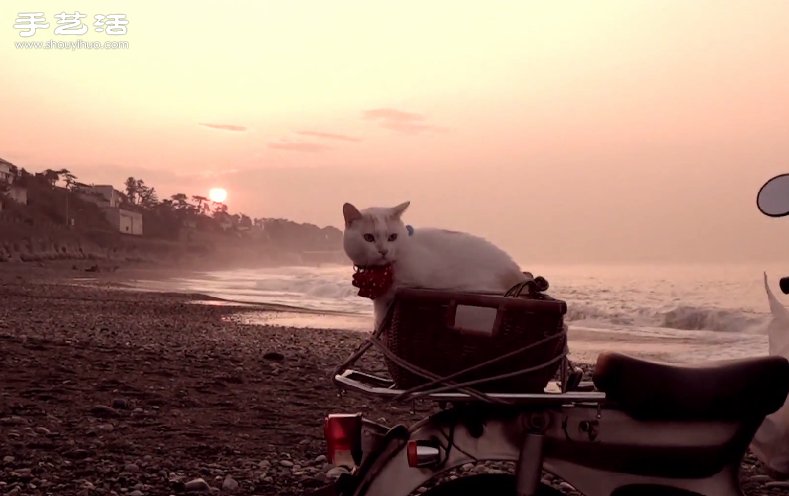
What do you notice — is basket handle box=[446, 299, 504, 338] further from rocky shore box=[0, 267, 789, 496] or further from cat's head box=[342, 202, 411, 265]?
rocky shore box=[0, 267, 789, 496]

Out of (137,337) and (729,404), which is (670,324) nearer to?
(137,337)

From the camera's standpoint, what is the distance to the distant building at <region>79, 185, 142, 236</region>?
104062mm

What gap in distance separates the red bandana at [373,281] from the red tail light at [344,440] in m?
0.47

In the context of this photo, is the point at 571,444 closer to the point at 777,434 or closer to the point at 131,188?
the point at 777,434

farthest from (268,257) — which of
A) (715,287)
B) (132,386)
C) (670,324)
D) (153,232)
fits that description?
(132,386)

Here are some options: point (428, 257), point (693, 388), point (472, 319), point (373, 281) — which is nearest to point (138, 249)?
point (428, 257)

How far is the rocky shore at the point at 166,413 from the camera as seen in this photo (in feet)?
17.4

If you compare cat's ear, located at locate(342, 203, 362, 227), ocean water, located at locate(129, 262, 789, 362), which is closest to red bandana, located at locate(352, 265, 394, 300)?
cat's ear, located at locate(342, 203, 362, 227)

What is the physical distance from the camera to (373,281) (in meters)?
2.87

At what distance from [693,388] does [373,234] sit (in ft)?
4.48

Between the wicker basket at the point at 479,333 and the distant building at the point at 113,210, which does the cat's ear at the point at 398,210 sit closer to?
the wicker basket at the point at 479,333

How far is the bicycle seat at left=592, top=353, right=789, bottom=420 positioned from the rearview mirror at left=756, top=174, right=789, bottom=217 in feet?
2.11

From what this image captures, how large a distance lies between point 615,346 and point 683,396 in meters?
13.7

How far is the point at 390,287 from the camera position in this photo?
293cm
